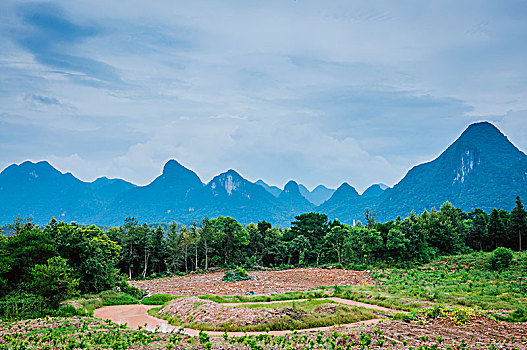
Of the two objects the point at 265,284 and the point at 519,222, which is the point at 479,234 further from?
the point at 265,284

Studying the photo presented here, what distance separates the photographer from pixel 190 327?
591 inches

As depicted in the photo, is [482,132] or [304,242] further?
[482,132]

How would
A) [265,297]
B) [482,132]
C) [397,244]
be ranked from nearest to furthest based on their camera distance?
1. [265,297]
2. [397,244]
3. [482,132]

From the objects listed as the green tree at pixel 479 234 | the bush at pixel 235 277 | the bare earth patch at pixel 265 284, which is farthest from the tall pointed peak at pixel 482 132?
the bush at pixel 235 277

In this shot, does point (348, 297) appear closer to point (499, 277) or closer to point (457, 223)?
point (499, 277)

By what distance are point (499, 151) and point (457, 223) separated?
5961 inches

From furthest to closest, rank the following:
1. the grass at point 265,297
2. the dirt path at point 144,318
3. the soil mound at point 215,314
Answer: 1. the grass at point 265,297
2. the soil mound at point 215,314
3. the dirt path at point 144,318

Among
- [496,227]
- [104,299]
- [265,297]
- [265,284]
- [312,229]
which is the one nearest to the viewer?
[265,297]

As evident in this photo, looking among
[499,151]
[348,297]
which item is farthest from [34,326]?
[499,151]

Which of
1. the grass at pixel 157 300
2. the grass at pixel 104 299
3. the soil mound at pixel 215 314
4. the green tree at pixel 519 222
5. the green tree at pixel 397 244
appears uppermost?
the green tree at pixel 519 222

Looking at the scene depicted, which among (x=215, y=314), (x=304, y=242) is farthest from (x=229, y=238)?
(x=215, y=314)

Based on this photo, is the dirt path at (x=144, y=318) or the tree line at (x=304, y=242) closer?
the dirt path at (x=144, y=318)

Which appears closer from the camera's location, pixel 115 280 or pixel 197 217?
pixel 115 280

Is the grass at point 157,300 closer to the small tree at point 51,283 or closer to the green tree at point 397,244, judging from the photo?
the small tree at point 51,283
